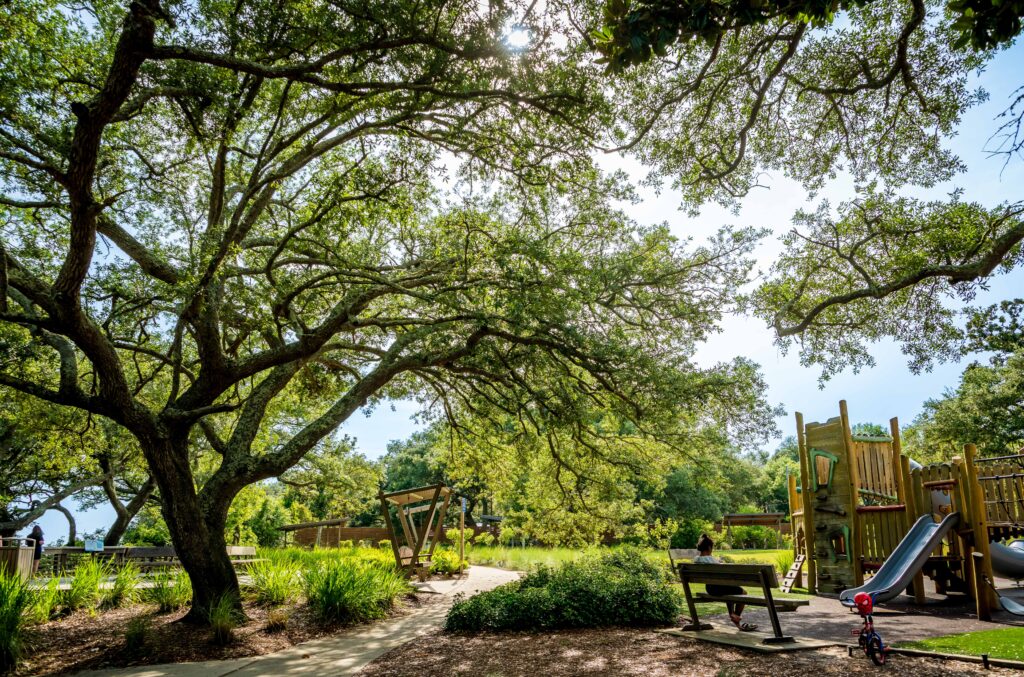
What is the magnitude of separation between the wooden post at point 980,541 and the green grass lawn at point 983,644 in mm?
1349

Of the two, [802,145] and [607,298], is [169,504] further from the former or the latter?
[802,145]

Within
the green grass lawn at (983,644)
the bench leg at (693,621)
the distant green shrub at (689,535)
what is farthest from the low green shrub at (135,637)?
the distant green shrub at (689,535)

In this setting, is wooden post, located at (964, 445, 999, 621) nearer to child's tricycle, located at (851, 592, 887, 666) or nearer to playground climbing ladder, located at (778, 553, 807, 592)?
playground climbing ladder, located at (778, 553, 807, 592)

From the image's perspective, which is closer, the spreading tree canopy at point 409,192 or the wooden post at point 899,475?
the spreading tree canopy at point 409,192

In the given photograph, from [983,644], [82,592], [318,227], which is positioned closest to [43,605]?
[82,592]

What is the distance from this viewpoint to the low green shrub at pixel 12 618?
7.18 meters

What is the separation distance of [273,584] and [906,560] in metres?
10.3

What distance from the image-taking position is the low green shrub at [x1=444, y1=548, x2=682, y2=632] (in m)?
8.99

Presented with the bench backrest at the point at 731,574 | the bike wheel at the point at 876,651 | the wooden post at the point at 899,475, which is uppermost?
the wooden post at the point at 899,475

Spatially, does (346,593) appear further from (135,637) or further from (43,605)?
(43,605)

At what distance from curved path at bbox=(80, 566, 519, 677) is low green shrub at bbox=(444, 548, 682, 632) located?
0.82 metres

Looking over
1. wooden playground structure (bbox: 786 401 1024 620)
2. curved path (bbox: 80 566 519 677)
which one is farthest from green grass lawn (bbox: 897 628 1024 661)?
curved path (bbox: 80 566 519 677)

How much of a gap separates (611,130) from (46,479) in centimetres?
2694

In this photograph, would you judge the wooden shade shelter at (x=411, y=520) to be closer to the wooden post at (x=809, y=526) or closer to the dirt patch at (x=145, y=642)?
the dirt patch at (x=145, y=642)
